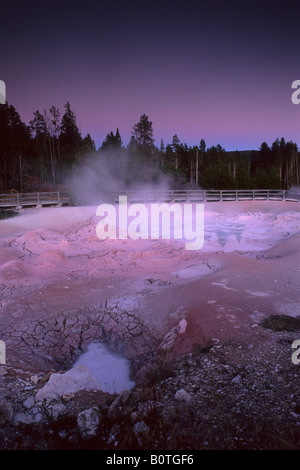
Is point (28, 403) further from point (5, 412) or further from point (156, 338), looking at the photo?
point (156, 338)

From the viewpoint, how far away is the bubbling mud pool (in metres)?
5.80

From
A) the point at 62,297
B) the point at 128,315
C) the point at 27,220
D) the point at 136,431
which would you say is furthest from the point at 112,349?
the point at 27,220

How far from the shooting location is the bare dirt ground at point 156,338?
3.37 m

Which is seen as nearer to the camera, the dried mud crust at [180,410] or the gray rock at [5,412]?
the dried mud crust at [180,410]

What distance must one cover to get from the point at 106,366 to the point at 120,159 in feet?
147

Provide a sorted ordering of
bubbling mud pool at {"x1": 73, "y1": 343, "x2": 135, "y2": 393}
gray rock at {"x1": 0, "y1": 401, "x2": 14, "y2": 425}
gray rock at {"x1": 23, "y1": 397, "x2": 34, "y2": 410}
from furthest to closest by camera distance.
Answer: bubbling mud pool at {"x1": 73, "y1": 343, "x2": 135, "y2": 393}, gray rock at {"x1": 23, "y1": 397, "x2": 34, "y2": 410}, gray rock at {"x1": 0, "y1": 401, "x2": 14, "y2": 425}

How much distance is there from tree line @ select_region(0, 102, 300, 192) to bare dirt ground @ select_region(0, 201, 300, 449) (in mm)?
26847

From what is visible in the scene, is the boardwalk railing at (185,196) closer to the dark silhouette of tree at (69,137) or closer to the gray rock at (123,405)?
the gray rock at (123,405)

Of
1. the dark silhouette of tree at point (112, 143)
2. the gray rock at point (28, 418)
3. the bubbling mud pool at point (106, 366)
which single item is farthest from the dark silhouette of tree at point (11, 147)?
the gray rock at point (28, 418)

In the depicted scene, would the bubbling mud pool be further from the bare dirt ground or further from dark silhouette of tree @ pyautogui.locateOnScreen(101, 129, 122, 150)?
dark silhouette of tree @ pyautogui.locateOnScreen(101, 129, 122, 150)

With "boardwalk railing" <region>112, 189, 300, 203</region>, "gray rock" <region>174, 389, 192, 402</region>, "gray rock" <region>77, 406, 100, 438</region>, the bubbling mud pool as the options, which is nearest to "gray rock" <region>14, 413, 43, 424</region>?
"gray rock" <region>77, 406, 100, 438</region>

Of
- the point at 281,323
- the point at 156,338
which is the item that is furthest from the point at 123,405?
the point at 281,323

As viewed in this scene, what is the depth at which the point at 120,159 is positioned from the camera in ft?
159

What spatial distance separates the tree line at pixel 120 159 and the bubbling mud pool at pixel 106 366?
3211 centimetres
